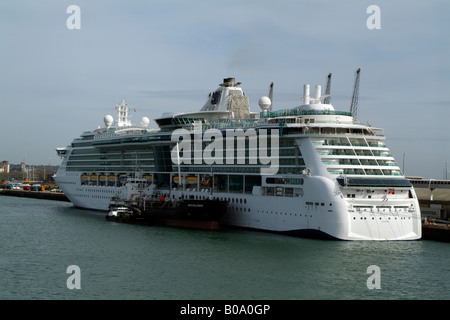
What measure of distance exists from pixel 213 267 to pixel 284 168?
15.1 meters

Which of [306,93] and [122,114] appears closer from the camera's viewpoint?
[306,93]

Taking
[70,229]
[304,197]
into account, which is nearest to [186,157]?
[70,229]

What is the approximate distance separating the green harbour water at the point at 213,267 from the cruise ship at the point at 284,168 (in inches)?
62.9

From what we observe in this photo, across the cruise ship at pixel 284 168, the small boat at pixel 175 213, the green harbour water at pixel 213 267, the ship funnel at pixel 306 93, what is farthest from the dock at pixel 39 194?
the ship funnel at pixel 306 93

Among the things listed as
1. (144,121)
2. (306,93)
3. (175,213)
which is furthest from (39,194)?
(306,93)

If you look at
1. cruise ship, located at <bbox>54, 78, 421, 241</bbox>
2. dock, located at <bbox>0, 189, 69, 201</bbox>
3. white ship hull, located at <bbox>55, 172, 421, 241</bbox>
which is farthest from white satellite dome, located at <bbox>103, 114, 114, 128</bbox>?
white ship hull, located at <bbox>55, 172, 421, 241</bbox>

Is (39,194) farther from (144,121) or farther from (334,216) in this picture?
(334,216)

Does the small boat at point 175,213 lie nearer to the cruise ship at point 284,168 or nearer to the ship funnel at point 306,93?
the cruise ship at point 284,168

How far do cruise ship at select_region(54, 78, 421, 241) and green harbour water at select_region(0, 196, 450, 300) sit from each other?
1.60 m

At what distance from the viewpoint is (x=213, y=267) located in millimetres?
29828

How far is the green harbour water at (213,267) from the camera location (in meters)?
25.0

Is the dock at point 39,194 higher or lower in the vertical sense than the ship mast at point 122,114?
lower
